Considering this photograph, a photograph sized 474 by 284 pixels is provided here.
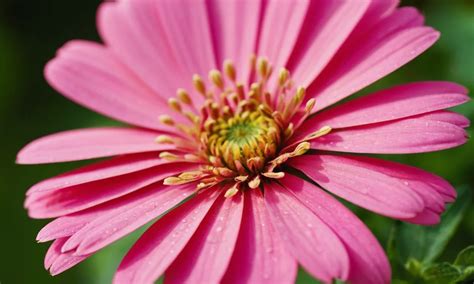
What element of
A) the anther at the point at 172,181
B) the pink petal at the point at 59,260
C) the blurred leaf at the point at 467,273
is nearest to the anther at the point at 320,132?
the anther at the point at 172,181

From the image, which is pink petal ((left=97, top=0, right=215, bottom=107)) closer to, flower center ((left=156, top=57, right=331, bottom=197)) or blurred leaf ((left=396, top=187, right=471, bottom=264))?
flower center ((left=156, top=57, right=331, bottom=197))

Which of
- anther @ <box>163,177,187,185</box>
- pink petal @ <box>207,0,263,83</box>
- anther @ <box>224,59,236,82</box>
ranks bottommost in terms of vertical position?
anther @ <box>163,177,187,185</box>

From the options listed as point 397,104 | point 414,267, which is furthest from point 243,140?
point 414,267

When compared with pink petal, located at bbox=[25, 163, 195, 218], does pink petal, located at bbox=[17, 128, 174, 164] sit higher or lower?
higher

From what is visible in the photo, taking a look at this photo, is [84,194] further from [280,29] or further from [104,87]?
[280,29]

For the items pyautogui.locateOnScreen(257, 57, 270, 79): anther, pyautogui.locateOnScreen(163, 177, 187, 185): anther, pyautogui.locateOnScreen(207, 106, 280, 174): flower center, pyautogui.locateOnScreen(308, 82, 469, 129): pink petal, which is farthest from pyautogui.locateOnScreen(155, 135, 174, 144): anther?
pyautogui.locateOnScreen(308, 82, 469, 129): pink petal

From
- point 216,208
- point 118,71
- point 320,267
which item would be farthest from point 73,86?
point 320,267

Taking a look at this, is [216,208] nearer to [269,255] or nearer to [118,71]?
[269,255]
